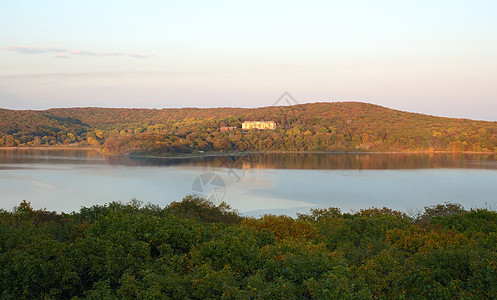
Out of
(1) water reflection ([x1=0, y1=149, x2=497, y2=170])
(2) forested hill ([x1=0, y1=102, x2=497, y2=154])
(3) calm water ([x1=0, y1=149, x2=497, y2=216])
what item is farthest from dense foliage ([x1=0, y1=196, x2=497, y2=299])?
(2) forested hill ([x1=0, y1=102, x2=497, y2=154])

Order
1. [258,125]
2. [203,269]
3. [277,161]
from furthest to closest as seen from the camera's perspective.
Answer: [258,125]
[277,161]
[203,269]

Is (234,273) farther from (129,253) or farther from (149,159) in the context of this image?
(149,159)

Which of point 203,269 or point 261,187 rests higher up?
point 203,269

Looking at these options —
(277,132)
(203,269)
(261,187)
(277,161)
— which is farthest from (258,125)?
(203,269)

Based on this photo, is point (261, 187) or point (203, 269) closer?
point (203, 269)

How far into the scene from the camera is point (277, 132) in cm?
8575

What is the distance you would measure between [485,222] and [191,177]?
3228cm

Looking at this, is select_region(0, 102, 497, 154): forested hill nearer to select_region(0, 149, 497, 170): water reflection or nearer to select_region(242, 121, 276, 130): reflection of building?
select_region(242, 121, 276, 130): reflection of building

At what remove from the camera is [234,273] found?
188 inches

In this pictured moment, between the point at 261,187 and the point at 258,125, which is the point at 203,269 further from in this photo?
the point at 258,125

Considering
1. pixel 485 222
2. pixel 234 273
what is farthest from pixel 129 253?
pixel 485 222

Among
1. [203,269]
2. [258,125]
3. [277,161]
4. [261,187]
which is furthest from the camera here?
[258,125]

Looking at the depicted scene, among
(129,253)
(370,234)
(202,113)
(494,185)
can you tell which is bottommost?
(494,185)

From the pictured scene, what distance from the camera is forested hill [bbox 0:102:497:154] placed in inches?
2977
